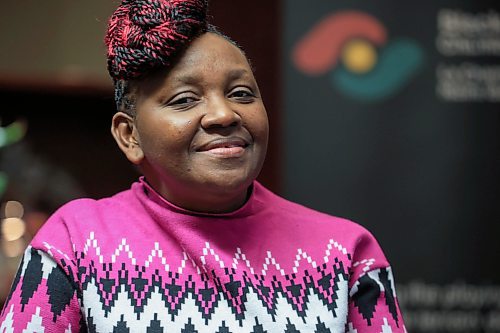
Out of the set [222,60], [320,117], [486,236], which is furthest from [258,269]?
[486,236]

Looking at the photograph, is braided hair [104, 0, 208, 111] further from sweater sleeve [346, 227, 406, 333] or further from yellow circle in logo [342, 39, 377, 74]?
yellow circle in logo [342, 39, 377, 74]

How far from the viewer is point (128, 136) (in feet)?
3.45

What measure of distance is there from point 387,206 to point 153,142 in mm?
968

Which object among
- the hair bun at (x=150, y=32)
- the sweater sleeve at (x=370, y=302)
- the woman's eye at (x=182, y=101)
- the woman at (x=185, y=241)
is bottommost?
the sweater sleeve at (x=370, y=302)

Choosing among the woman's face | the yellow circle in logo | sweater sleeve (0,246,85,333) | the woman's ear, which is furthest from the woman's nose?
the yellow circle in logo

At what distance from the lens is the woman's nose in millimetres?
957

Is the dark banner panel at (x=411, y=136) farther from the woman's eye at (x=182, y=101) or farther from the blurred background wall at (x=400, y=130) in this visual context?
the woman's eye at (x=182, y=101)

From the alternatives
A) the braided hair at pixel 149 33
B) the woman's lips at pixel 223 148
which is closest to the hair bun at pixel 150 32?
the braided hair at pixel 149 33

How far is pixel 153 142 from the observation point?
3.23 ft

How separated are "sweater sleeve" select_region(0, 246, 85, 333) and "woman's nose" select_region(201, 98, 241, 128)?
0.24 meters

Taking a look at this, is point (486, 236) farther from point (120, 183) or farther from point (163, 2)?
point (163, 2)

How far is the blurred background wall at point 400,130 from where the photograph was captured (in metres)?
1.84

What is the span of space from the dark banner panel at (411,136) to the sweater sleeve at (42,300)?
0.94 meters

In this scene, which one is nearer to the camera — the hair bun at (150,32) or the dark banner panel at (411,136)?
the hair bun at (150,32)
